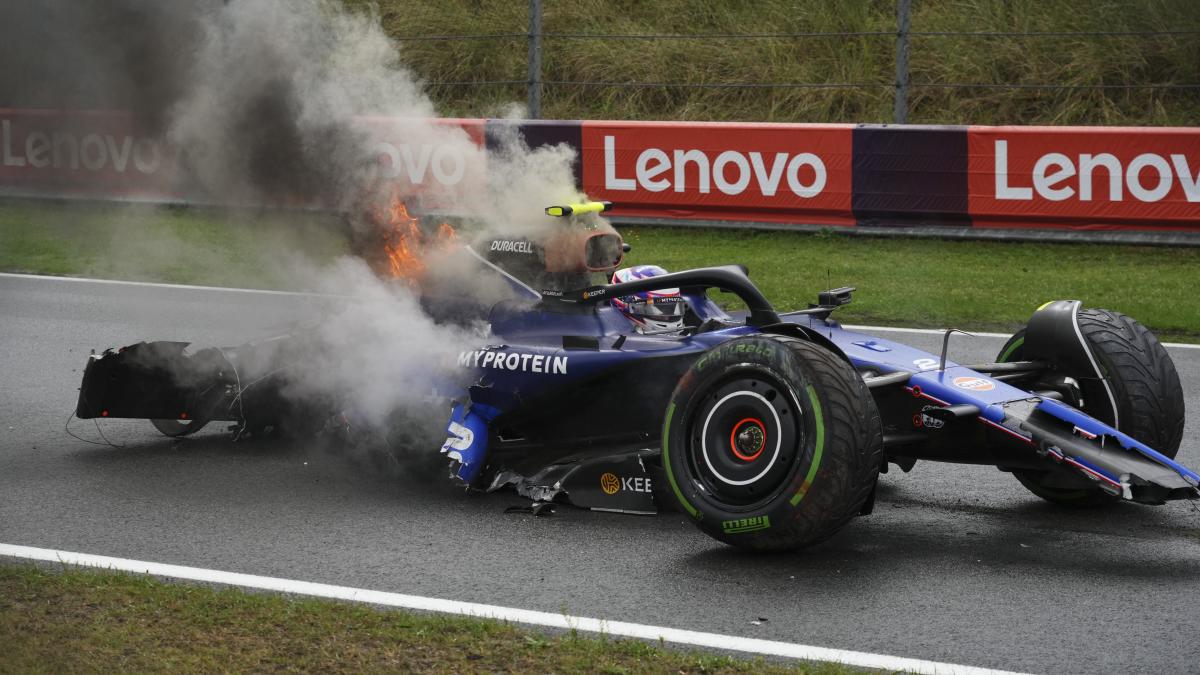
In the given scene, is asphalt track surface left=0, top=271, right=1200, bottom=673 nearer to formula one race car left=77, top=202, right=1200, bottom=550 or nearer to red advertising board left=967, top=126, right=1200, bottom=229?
formula one race car left=77, top=202, right=1200, bottom=550

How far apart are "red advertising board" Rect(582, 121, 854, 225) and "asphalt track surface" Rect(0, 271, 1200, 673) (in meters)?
6.86

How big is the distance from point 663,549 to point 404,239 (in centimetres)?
254

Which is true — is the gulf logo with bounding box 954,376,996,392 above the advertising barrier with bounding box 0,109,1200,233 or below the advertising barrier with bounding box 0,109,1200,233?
below

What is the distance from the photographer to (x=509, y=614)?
5.48m

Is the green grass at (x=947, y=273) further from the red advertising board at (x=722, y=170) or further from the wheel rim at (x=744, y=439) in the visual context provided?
the wheel rim at (x=744, y=439)

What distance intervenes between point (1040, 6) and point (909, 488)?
46.9 ft

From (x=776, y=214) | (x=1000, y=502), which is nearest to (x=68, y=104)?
(x=1000, y=502)

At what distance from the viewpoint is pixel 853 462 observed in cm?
565

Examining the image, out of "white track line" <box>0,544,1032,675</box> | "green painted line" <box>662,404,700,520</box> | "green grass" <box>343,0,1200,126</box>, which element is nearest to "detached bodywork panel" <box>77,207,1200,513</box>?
"green painted line" <box>662,404,700,520</box>

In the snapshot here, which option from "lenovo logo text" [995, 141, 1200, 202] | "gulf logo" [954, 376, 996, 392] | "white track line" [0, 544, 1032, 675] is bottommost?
"white track line" [0, 544, 1032, 675]

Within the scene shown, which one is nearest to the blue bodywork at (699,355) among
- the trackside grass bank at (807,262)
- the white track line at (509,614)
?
the white track line at (509,614)

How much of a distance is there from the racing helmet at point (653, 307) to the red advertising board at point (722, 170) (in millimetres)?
7794

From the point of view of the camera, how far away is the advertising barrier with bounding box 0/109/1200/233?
1370 cm

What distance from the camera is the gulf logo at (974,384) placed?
6.29 meters
